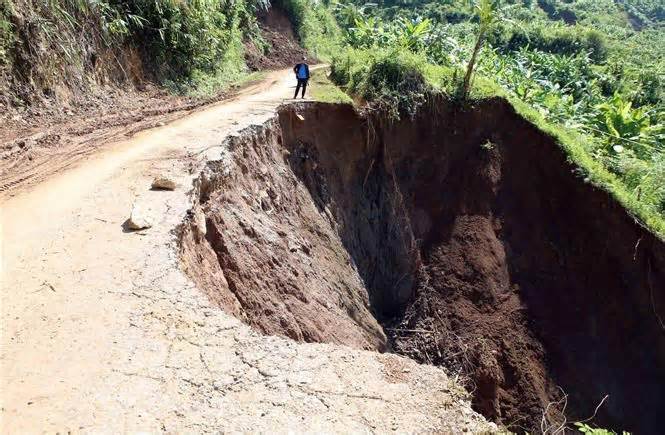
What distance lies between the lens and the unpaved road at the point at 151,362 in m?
4.08

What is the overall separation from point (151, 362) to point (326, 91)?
11451 mm

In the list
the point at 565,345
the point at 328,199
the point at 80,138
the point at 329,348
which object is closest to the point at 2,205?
the point at 80,138

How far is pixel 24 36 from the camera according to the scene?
10.1 m

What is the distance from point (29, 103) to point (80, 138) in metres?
1.33

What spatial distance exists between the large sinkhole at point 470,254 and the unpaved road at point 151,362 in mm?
3657

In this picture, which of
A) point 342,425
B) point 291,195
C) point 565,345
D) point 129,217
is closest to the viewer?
point 342,425

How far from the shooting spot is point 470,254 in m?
13.9

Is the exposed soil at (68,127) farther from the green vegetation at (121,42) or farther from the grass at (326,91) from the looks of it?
the grass at (326,91)

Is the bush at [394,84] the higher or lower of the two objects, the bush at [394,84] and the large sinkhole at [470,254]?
the higher

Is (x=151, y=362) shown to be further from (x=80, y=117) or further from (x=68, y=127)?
(x=80, y=117)

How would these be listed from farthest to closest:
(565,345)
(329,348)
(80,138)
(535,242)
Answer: (535,242)
(565,345)
(80,138)
(329,348)

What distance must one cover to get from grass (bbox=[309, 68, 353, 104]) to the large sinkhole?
0.37 metres

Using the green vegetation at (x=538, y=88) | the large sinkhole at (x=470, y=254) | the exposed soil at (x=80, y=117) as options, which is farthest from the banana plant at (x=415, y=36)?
the exposed soil at (x=80, y=117)

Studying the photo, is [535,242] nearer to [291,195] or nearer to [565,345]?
[565,345]
